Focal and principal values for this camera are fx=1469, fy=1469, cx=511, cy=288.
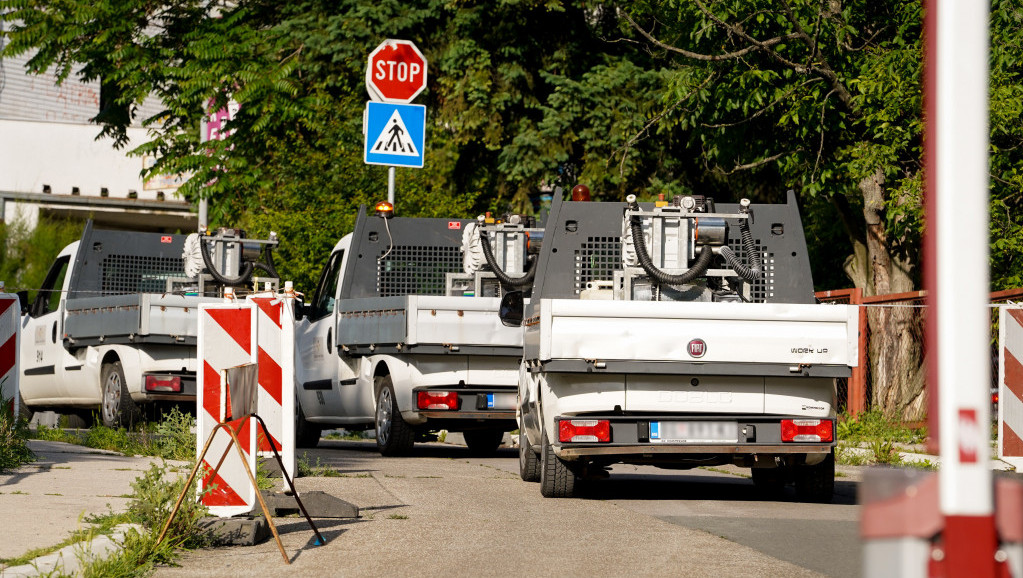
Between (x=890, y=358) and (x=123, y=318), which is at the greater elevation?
(x=123, y=318)

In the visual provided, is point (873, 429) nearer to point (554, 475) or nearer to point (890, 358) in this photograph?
point (890, 358)

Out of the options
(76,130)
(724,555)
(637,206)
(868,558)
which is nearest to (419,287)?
(637,206)

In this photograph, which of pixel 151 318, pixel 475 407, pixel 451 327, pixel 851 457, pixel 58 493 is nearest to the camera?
pixel 58 493

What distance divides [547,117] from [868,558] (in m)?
20.9

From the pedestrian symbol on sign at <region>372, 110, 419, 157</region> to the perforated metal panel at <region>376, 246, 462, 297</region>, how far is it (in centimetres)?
311

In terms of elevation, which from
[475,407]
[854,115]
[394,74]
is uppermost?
[394,74]

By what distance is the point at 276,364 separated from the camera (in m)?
8.73

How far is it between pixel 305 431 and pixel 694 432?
750cm

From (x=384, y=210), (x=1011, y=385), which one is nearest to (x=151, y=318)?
(x=384, y=210)

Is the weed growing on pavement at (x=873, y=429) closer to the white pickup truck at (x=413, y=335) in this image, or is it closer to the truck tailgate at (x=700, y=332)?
the white pickup truck at (x=413, y=335)

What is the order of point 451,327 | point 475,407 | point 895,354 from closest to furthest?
point 451,327
point 475,407
point 895,354

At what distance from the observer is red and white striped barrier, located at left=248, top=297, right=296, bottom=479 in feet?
28.1

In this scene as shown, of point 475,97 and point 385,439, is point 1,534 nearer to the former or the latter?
point 385,439

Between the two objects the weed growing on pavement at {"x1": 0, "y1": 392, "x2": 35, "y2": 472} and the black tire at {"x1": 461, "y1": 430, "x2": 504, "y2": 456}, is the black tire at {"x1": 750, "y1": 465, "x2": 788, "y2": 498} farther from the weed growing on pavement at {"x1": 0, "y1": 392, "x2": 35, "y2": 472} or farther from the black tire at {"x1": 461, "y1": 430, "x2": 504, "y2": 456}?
the weed growing on pavement at {"x1": 0, "y1": 392, "x2": 35, "y2": 472}
